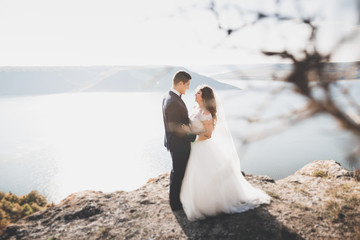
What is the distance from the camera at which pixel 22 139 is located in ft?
330

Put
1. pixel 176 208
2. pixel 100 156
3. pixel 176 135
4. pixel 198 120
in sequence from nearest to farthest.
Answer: pixel 198 120 < pixel 176 135 < pixel 176 208 < pixel 100 156

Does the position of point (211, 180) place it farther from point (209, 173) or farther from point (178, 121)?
point (178, 121)

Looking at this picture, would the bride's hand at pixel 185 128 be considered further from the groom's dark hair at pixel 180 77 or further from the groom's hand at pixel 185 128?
the groom's dark hair at pixel 180 77

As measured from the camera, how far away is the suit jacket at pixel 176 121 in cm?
351

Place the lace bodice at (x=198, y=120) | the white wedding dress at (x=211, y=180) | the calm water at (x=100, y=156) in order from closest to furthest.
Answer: the lace bodice at (x=198, y=120), the white wedding dress at (x=211, y=180), the calm water at (x=100, y=156)

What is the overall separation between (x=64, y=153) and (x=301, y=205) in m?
90.6

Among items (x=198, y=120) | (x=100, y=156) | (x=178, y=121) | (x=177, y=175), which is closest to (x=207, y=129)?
(x=198, y=120)

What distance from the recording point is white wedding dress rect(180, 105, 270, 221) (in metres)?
3.73

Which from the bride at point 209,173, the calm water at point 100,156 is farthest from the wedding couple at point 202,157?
the calm water at point 100,156

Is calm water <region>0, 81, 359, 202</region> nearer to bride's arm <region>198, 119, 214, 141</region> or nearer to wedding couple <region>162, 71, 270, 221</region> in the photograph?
wedding couple <region>162, 71, 270, 221</region>

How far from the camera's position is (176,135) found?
3.66 m

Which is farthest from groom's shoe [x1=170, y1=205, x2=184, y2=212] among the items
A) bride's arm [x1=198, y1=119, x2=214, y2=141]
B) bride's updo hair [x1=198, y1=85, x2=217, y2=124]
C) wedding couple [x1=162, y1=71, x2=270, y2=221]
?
bride's updo hair [x1=198, y1=85, x2=217, y2=124]

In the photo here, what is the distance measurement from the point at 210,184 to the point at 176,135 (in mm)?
1104

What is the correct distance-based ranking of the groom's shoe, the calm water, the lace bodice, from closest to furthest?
the lace bodice
the groom's shoe
the calm water
